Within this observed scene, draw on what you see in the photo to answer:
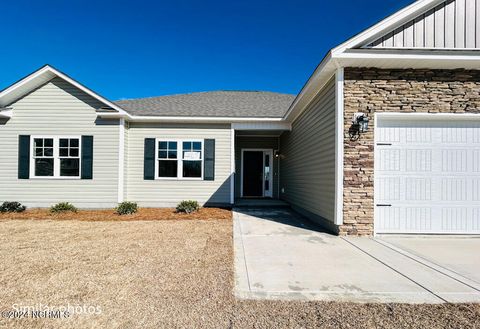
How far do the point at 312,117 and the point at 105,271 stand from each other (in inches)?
244

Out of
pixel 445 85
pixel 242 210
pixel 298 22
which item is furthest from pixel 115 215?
pixel 298 22

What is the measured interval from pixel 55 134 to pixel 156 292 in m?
8.42

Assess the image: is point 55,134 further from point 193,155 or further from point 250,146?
point 250,146

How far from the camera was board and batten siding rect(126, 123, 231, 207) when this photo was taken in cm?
985

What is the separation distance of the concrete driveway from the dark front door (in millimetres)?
6746

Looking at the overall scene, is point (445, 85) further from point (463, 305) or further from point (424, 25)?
point (463, 305)

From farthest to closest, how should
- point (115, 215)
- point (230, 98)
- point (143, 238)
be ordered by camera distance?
point (230, 98) < point (115, 215) < point (143, 238)

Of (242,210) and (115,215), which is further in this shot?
(242,210)

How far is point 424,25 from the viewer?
563 centimetres

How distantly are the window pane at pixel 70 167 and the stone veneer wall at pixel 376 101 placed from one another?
27.7ft

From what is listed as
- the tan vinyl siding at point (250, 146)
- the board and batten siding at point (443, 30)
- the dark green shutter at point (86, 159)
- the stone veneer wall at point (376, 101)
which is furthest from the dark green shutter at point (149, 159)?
the board and batten siding at point (443, 30)

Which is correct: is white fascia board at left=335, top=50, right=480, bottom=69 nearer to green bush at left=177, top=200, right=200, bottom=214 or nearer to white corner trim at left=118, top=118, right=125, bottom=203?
green bush at left=177, top=200, right=200, bottom=214

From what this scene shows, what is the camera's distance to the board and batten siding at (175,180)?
9.85 meters

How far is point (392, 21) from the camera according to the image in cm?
554
